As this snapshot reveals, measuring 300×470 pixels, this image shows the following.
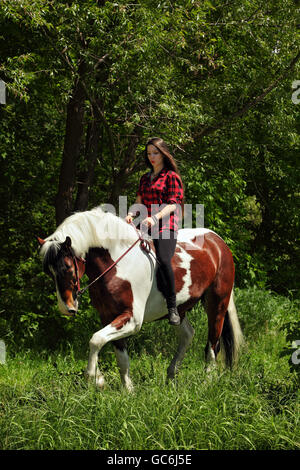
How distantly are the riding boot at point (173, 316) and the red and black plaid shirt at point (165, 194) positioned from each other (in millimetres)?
787

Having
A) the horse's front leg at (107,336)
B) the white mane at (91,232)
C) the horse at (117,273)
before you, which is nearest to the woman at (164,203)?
the horse at (117,273)

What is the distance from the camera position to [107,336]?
5059mm

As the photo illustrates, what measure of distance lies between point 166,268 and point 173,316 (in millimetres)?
477

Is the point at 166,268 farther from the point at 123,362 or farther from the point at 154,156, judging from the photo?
the point at 154,156

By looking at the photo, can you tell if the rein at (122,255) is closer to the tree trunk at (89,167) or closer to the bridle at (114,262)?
the bridle at (114,262)

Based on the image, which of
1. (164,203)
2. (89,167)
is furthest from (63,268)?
(89,167)

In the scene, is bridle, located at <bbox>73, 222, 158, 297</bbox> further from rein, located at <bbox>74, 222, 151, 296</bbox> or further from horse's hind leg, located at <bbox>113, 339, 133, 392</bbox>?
horse's hind leg, located at <bbox>113, 339, 133, 392</bbox>

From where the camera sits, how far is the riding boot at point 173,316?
5688mm

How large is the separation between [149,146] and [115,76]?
2602 mm

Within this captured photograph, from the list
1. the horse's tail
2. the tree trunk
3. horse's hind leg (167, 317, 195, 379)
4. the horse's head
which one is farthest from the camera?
the tree trunk

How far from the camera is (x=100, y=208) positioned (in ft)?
18.1

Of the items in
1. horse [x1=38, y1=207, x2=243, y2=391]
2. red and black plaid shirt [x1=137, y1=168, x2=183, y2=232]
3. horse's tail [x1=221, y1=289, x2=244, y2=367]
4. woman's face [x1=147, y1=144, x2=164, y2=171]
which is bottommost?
horse's tail [x1=221, y1=289, x2=244, y2=367]

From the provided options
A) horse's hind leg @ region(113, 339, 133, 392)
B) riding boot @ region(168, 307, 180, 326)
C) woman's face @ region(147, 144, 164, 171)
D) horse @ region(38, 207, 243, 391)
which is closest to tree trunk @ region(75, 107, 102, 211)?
horse @ region(38, 207, 243, 391)

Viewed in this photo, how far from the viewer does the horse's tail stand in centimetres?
668
